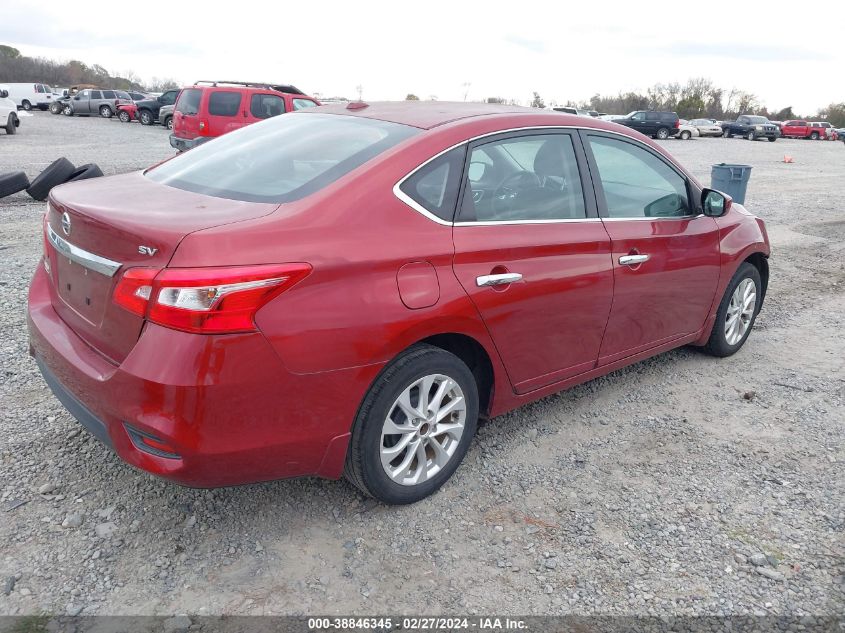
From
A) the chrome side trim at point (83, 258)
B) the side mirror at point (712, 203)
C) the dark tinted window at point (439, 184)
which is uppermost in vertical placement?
the dark tinted window at point (439, 184)

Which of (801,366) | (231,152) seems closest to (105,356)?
(231,152)

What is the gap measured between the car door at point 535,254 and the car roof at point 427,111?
172 millimetres

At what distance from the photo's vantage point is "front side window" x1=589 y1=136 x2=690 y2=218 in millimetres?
3781

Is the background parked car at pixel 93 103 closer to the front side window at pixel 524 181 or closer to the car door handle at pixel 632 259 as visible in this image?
the front side window at pixel 524 181

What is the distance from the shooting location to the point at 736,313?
195 inches

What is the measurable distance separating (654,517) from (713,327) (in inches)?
83.4

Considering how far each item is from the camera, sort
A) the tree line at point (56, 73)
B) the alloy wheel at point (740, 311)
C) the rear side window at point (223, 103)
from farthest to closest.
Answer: the tree line at point (56, 73) → the rear side window at point (223, 103) → the alloy wheel at point (740, 311)

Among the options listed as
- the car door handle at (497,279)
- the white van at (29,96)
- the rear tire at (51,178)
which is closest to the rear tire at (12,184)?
the rear tire at (51,178)

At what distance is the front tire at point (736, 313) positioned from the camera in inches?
189

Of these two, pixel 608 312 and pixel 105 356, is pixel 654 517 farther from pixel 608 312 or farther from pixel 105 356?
pixel 105 356

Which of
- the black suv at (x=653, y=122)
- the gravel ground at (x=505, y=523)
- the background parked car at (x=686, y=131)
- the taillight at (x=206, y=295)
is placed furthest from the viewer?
the background parked car at (x=686, y=131)

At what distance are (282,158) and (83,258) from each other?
95cm

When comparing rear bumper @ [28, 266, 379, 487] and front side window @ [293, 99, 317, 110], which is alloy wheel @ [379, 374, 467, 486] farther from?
front side window @ [293, 99, 317, 110]

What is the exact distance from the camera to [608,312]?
3721mm
